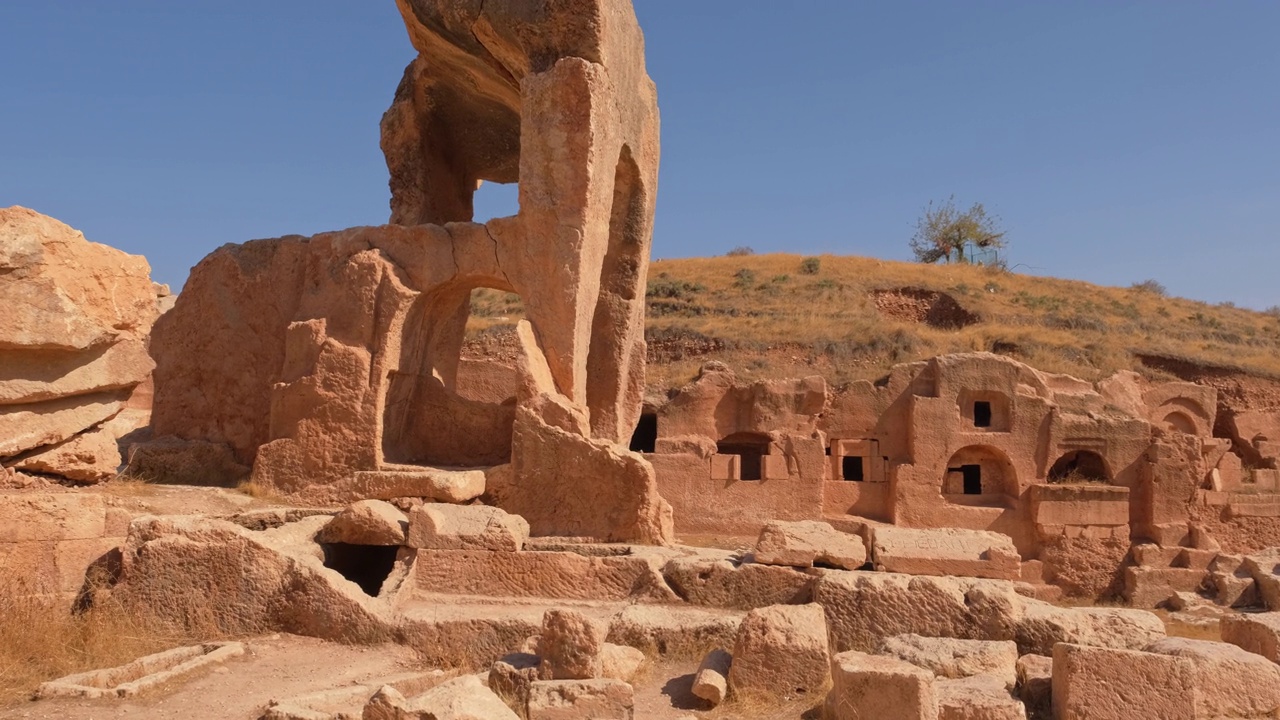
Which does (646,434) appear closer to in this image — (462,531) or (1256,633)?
(462,531)

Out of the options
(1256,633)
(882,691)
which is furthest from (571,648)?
(1256,633)

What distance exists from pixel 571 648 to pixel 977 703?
1829mm

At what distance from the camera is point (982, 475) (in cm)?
1611

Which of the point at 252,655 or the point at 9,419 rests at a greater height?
the point at 9,419

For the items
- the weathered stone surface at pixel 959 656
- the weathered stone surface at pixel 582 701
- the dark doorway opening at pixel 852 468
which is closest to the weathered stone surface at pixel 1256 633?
the weathered stone surface at pixel 959 656

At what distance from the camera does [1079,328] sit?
990 inches

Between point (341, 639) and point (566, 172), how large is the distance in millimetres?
4324

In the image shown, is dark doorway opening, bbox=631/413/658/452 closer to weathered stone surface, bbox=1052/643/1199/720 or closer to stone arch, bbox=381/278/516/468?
stone arch, bbox=381/278/516/468

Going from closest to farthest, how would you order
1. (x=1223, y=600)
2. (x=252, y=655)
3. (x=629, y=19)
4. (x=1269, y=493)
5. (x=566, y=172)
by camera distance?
1. (x=252, y=655)
2. (x=566, y=172)
3. (x=629, y=19)
4. (x=1223, y=600)
5. (x=1269, y=493)

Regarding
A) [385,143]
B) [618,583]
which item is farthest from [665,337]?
[618,583]

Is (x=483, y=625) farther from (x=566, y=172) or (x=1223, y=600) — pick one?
(x=1223, y=600)

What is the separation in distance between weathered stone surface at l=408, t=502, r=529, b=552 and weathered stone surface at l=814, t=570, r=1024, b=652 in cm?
201

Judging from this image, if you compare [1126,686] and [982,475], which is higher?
[982,475]

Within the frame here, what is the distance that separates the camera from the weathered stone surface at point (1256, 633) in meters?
5.56
